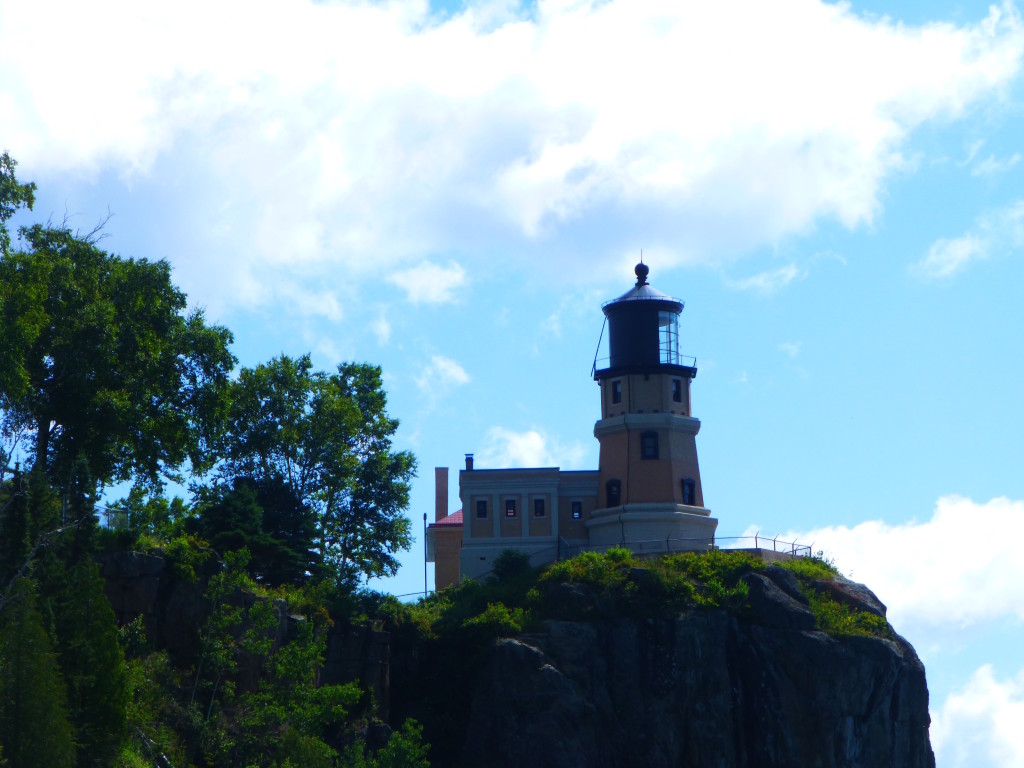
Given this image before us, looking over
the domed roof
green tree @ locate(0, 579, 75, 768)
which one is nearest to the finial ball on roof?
the domed roof

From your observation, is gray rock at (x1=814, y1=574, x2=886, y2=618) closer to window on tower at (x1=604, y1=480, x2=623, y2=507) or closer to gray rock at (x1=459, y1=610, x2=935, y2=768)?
gray rock at (x1=459, y1=610, x2=935, y2=768)

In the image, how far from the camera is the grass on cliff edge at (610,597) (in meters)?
52.9

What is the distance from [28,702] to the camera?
33.9 metres

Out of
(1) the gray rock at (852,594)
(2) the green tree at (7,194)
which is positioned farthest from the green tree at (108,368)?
(1) the gray rock at (852,594)

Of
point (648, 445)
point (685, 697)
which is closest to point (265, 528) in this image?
point (685, 697)

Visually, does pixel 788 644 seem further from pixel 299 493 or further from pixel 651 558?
pixel 299 493

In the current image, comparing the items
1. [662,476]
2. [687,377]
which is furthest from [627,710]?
[687,377]

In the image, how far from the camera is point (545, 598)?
177 feet

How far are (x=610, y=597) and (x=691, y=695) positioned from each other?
4657mm

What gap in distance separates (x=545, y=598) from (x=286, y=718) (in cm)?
1460

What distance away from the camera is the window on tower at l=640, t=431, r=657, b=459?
62375mm

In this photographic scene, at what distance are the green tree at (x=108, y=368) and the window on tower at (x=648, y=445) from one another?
21.1 metres

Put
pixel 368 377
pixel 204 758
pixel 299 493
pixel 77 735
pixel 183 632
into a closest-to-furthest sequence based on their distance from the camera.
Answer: pixel 77 735
pixel 204 758
pixel 183 632
pixel 299 493
pixel 368 377

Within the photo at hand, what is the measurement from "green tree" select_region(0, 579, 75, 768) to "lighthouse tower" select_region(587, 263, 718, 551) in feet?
98.8
